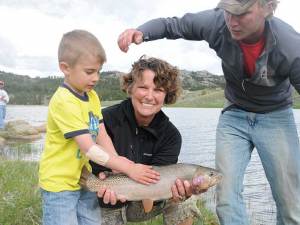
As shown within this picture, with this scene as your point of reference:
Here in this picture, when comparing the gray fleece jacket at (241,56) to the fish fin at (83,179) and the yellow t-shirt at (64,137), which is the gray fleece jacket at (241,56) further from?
the fish fin at (83,179)

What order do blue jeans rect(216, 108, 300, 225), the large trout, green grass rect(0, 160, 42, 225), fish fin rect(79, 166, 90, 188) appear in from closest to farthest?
fish fin rect(79, 166, 90, 188), the large trout, blue jeans rect(216, 108, 300, 225), green grass rect(0, 160, 42, 225)

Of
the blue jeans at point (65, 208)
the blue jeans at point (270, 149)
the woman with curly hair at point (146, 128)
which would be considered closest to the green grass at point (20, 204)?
the woman with curly hair at point (146, 128)

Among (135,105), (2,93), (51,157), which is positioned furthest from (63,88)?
(2,93)

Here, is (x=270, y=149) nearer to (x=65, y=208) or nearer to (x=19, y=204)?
(x=65, y=208)

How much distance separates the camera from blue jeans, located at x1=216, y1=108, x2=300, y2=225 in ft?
17.6

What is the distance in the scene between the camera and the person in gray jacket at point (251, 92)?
4.81m

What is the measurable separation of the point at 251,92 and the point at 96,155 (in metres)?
1.99

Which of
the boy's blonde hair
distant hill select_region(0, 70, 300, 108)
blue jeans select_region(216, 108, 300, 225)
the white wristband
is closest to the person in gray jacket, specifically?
blue jeans select_region(216, 108, 300, 225)

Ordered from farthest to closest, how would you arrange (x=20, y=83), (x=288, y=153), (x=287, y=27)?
(x=20, y=83) → (x=288, y=153) → (x=287, y=27)

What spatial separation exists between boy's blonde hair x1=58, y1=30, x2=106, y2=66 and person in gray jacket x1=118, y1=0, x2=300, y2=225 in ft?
2.18

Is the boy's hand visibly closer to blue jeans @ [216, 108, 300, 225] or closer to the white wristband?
the white wristband

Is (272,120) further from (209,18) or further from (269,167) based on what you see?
(209,18)

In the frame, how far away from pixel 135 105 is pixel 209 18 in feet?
4.03

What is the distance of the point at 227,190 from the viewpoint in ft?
17.0
